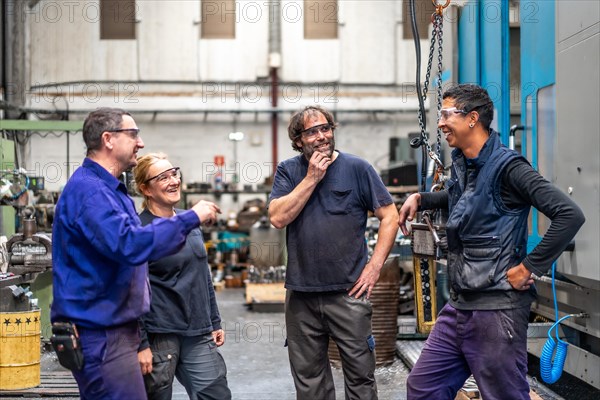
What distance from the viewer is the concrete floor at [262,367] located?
5.29 m

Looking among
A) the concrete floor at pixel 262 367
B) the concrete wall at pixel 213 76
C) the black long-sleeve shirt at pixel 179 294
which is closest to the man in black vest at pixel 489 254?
the black long-sleeve shirt at pixel 179 294

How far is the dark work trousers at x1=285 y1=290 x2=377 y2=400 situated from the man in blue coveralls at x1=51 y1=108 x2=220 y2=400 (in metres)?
0.89

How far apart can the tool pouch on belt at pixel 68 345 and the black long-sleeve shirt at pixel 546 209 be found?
1.59 meters

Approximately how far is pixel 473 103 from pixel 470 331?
0.87 meters

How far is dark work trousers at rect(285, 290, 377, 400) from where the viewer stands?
3.31 m

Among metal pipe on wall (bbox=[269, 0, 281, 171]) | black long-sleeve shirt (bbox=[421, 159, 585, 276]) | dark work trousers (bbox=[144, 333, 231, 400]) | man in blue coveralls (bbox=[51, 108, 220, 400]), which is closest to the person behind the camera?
man in blue coveralls (bbox=[51, 108, 220, 400])

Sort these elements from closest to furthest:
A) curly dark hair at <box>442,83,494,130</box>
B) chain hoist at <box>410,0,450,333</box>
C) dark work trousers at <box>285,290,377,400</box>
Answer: curly dark hair at <box>442,83,494,130</box> → dark work trousers at <box>285,290,377,400</box> → chain hoist at <box>410,0,450,333</box>

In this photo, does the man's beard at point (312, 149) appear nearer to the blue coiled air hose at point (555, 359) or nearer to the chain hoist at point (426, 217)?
the chain hoist at point (426, 217)

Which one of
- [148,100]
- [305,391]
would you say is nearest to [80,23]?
[148,100]

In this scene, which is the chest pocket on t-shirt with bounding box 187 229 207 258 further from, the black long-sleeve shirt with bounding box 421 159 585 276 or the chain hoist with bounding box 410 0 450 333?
the black long-sleeve shirt with bounding box 421 159 585 276

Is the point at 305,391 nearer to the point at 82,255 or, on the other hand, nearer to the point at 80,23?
the point at 82,255

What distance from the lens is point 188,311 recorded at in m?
3.26

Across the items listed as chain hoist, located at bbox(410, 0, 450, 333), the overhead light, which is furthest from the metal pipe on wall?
chain hoist, located at bbox(410, 0, 450, 333)

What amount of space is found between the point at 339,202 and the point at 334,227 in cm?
12
